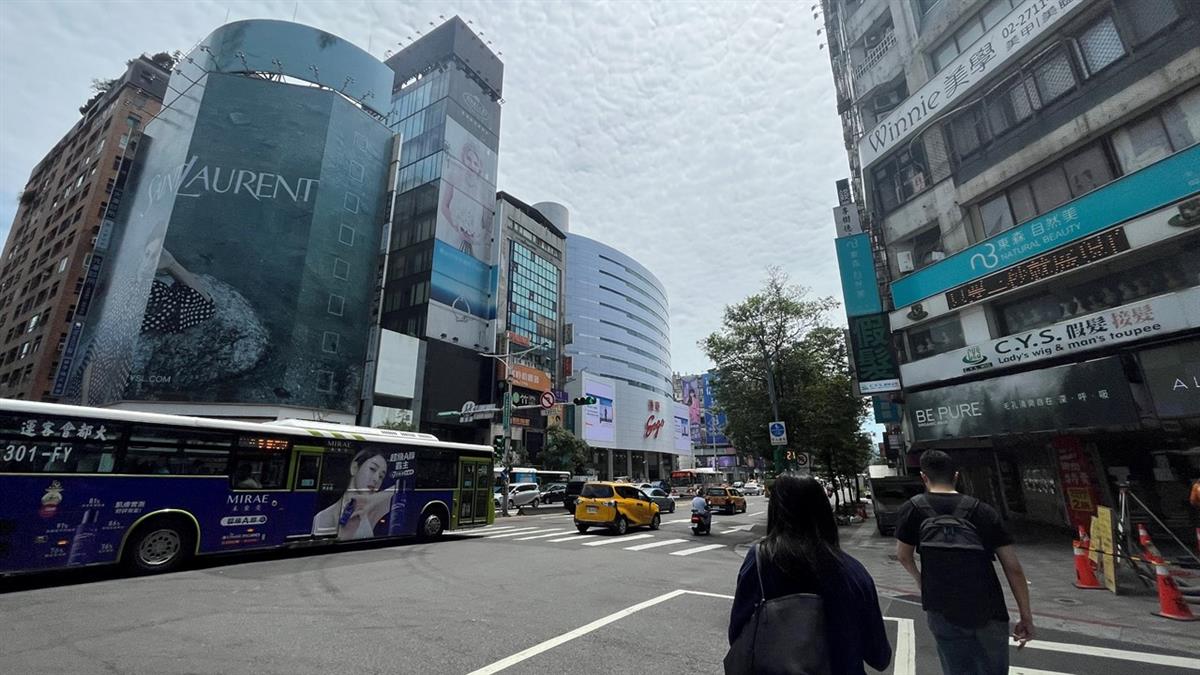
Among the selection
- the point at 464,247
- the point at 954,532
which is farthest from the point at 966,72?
the point at 464,247

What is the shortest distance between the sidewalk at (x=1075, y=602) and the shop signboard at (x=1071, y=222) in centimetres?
886

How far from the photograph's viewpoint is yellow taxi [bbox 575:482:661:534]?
57.0 ft

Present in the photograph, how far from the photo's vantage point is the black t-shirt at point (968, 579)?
314cm

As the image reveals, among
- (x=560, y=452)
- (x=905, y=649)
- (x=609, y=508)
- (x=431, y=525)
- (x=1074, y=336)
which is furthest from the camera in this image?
(x=560, y=452)

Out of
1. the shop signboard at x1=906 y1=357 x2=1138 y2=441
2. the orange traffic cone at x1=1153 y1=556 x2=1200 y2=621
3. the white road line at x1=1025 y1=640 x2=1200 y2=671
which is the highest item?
the shop signboard at x1=906 y1=357 x2=1138 y2=441

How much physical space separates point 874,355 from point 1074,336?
6496 millimetres

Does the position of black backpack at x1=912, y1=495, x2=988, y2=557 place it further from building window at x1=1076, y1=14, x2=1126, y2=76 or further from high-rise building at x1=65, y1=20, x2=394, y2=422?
high-rise building at x1=65, y1=20, x2=394, y2=422

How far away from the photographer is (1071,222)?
1477 centimetres

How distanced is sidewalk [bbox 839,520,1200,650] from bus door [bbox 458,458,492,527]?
10.9 metres

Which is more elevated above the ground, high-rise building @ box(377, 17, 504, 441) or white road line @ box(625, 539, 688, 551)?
high-rise building @ box(377, 17, 504, 441)

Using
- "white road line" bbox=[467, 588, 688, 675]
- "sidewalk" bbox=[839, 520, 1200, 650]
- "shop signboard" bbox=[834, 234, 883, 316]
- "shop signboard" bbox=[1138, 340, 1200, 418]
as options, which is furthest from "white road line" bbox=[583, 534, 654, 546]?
"shop signboard" bbox=[1138, 340, 1200, 418]

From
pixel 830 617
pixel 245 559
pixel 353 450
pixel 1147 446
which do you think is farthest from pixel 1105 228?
pixel 245 559

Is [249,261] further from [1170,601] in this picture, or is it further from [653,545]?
[1170,601]

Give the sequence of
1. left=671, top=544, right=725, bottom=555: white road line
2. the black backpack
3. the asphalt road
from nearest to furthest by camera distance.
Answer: the black backpack
the asphalt road
left=671, top=544, right=725, bottom=555: white road line
